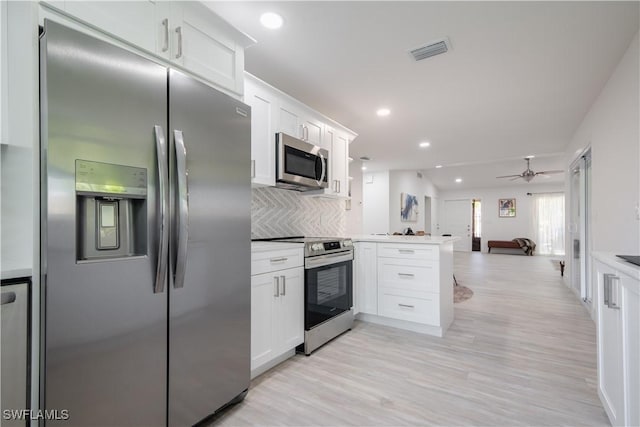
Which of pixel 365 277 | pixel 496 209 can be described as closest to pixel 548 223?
pixel 496 209

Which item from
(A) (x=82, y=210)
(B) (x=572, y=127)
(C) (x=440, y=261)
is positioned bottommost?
(C) (x=440, y=261)

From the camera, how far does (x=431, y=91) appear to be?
3129 mm

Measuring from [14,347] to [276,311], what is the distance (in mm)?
1469

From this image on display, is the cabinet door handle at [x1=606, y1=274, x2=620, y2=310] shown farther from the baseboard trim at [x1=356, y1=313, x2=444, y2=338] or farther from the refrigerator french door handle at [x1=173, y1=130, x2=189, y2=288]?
the refrigerator french door handle at [x1=173, y1=130, x2=189, y2=288]

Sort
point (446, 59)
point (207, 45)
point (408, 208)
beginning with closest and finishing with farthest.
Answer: point (207, 45) < point (446, 59) < point (408, 208)

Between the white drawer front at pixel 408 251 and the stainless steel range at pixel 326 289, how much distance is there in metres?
0.37

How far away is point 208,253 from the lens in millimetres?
1612

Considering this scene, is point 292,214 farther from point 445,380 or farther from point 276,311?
point 445,380

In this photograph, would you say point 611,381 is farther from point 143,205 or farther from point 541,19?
point 143,205

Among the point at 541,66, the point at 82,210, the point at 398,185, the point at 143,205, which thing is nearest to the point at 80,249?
the point at 82,210

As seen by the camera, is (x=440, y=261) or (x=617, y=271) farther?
(x=440, y=261)

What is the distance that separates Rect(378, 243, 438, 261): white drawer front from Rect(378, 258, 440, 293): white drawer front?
6 centimetres

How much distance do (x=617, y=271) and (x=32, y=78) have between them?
103 inches

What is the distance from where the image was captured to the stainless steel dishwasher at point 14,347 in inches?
39.4
